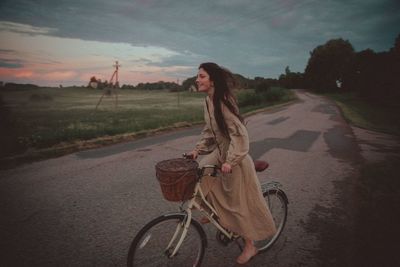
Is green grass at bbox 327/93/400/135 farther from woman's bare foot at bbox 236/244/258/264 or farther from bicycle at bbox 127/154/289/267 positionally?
woman's bare foot at bbox 236/244/258/264

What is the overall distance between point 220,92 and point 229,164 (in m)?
0.70

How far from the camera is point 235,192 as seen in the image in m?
2.63

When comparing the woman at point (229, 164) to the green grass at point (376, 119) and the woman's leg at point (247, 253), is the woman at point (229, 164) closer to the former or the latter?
the woman's leg at point (247, 253)

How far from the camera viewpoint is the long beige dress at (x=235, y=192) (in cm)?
262

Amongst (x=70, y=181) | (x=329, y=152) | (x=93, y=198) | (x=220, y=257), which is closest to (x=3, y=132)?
(x=70, y=181)

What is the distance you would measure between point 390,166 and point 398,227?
3.74 metres

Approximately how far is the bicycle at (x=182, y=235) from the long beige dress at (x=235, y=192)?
4.3 inches

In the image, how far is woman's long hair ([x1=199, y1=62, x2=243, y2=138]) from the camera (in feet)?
8.13

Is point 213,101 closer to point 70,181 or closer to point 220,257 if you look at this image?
point 220,257

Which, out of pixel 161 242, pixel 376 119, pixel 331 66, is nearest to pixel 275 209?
pixel 161 242

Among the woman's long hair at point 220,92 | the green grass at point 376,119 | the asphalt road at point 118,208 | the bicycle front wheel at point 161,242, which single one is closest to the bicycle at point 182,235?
the bicycle front wheel at point 161,242

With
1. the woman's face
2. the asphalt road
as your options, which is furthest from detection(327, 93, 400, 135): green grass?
the woman's face

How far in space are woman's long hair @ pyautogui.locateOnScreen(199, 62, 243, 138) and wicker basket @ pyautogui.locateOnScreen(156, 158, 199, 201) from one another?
547 mm

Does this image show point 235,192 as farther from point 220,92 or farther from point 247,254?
point 220,92
